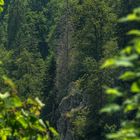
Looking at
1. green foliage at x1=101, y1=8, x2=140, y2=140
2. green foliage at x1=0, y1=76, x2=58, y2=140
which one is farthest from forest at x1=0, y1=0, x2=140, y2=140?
green foliage at x1=101, y1=8, x2=140, y2=140

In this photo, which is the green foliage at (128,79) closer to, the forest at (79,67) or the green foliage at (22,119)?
the green foliage at (22,119)

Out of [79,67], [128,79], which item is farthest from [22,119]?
[79,67]

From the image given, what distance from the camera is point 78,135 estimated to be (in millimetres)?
55125

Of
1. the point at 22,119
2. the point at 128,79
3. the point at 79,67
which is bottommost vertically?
the point at 79,67

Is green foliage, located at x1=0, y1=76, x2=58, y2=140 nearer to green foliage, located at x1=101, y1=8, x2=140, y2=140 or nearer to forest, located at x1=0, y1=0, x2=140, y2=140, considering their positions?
green foliage, located at x1=101, y1=8, x2=140, y2=140

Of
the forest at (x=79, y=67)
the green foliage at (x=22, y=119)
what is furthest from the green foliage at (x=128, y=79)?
the forest at (x=79, y=67)

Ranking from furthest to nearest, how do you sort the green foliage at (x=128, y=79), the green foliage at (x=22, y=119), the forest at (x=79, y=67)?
the forest at (x=79, y=67)
the green foliage at (x=22, y=119)
the green foliage at (x=128, y=79)

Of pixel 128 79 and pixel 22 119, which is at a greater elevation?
pixel 128 79

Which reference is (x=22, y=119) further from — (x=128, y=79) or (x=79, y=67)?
(x=79, y=67)

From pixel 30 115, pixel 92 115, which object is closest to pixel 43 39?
pixel 92 115

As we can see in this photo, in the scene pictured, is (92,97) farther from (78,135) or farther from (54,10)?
(54,10)

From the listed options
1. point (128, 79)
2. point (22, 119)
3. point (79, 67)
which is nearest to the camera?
point (128, 79)

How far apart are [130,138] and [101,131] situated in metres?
51.8

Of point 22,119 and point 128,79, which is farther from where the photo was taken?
point 22,119
